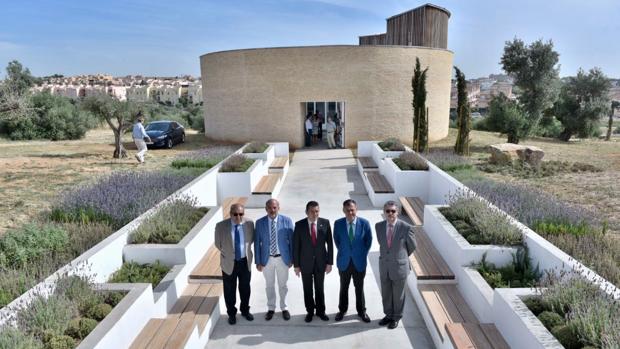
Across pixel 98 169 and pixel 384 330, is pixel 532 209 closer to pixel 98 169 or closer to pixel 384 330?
pixel 384 330

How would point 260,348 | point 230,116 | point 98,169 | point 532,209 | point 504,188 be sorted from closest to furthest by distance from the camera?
point 260,348 → point 532,209 → point 504,188 → point 98,169 → point 230,116

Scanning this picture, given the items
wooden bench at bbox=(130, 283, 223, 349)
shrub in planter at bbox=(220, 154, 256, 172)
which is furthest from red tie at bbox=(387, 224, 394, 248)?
shrub in planter at bbox=(220, 154, 256, 172)

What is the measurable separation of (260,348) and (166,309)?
1.11 meters

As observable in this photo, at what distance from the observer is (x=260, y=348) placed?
14.8 ft

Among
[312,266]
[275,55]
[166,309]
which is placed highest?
[275,55]

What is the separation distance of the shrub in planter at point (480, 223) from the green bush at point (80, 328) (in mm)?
4322

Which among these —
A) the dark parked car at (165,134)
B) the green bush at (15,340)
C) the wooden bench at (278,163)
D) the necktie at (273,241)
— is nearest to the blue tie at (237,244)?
the necktie at (273,241)

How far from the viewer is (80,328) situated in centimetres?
360

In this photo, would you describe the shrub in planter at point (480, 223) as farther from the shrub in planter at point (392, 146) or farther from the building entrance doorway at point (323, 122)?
the building entrance doorway at point (323, 122)

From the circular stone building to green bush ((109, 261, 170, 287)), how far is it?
1398 cm

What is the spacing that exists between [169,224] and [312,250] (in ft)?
7.47

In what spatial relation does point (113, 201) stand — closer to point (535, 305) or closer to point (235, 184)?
point (235, 184)

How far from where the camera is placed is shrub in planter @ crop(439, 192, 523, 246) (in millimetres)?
5449

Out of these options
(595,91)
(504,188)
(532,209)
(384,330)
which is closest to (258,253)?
(384,330)
